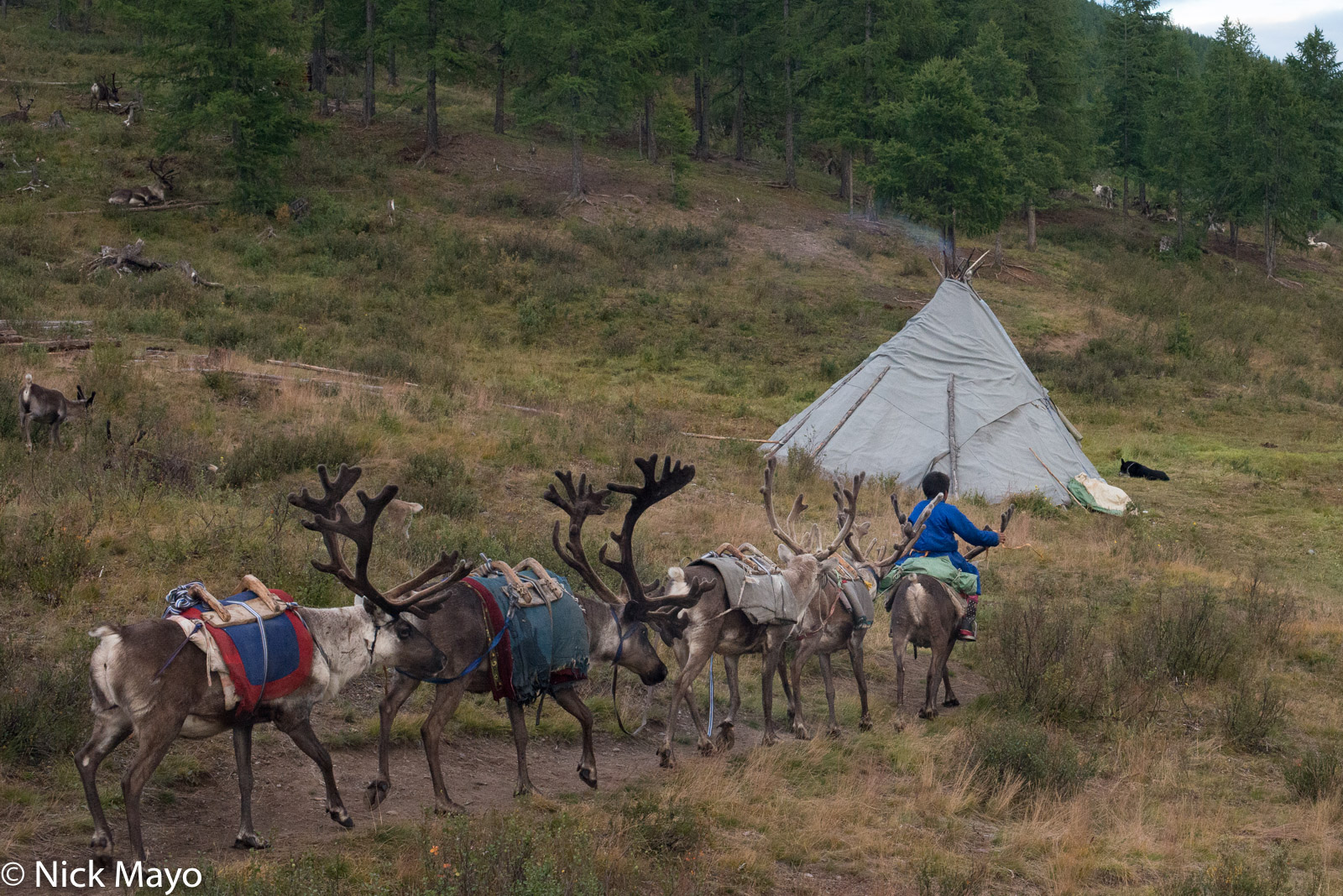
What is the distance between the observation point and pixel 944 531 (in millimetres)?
9609

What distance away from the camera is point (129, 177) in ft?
105

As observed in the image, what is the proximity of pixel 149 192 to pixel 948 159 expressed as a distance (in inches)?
930

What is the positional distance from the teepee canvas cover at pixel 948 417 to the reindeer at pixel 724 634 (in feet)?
32.8

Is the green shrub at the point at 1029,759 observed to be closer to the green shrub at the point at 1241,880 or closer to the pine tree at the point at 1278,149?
the green shrub at the point at 1241,880

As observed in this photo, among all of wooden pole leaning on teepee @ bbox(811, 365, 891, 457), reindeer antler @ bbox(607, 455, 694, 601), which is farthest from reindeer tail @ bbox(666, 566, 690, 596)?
wooden pole leaning on teepee @ bbox(811, 365, 891, 457)

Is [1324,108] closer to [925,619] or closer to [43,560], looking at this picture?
[925,619]

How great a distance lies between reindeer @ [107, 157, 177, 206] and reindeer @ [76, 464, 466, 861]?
27.4 meters

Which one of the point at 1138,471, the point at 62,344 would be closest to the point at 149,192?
the point at 62,344

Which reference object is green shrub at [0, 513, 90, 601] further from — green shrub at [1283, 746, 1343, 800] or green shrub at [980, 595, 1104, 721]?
green shrub at [1283, 746, 1343, 800]

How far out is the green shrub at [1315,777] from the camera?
7.85 meters

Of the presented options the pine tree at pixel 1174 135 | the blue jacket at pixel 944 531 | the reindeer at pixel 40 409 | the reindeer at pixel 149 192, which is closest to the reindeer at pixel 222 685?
the blue jacket at pixel 944 531

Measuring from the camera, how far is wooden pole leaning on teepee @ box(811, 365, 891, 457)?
62.5ft

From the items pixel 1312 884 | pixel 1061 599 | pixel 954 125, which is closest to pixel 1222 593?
pixel 1061 599

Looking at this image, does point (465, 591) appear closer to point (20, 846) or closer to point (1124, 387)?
point (20, 846)
